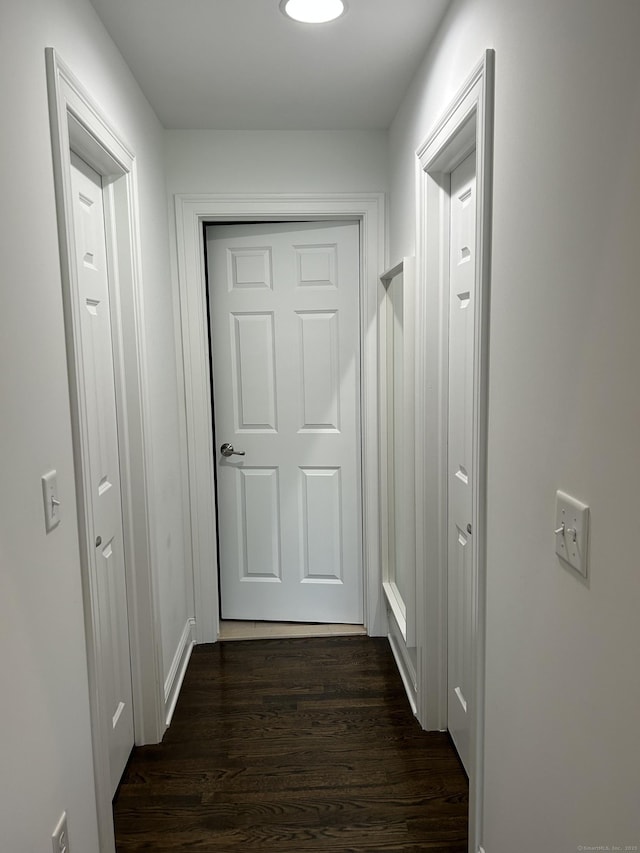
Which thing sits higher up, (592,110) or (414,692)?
(592,110)

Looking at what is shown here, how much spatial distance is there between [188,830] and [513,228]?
190 cm

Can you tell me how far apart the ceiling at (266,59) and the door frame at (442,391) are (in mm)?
333

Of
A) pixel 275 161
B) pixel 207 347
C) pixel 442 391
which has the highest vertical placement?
pixel 275 161

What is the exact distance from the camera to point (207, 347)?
2.97m

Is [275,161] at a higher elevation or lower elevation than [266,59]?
lower

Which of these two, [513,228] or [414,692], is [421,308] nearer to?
[513,228]

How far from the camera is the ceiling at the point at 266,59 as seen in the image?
179 centimetres

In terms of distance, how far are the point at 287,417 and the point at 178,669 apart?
49.2 inches

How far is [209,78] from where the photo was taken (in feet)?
7.37

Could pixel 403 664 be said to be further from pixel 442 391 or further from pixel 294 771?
pixel 442 391

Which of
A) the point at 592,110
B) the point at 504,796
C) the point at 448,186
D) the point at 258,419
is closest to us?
the point at 592,110

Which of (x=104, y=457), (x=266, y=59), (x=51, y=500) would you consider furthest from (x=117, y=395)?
(x=266, y=59)

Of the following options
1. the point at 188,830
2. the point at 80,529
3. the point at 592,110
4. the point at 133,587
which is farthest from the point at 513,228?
the point at 188,830

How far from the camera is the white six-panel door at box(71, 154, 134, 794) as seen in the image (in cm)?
185
